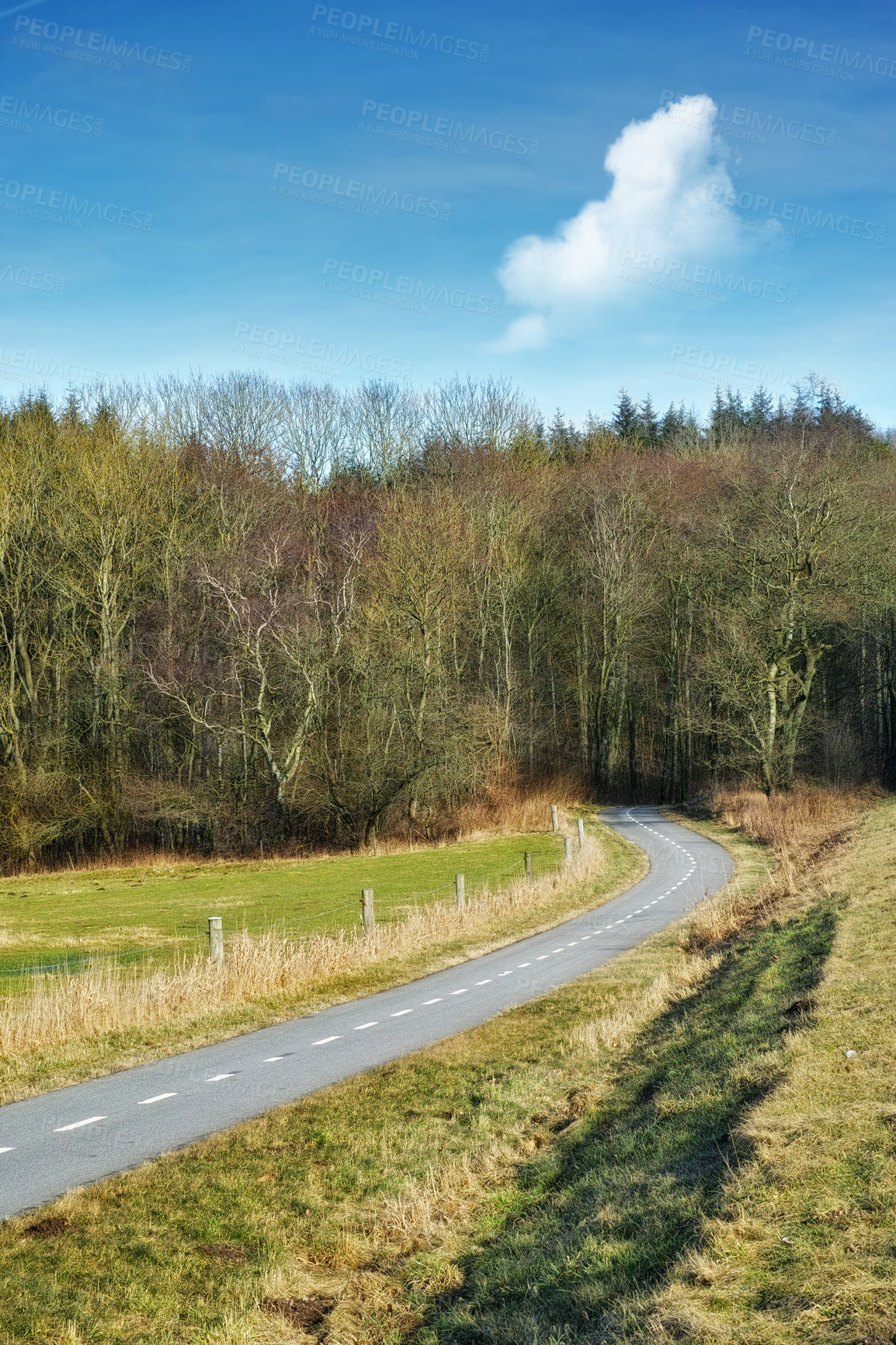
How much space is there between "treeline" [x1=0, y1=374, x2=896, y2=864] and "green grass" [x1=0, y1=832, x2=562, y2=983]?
15.2ft

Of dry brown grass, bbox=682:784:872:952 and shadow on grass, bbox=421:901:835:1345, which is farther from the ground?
shadow on grass, bbox=421:901:835:1345

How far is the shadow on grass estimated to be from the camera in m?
5.35

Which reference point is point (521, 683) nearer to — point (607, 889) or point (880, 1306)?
point (607, 889)

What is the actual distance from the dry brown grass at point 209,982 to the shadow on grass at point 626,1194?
21.8 ft

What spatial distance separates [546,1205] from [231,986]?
914cm

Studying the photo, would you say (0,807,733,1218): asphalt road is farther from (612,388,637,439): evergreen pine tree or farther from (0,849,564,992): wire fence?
(612,388,637,439): evergreen pine tree

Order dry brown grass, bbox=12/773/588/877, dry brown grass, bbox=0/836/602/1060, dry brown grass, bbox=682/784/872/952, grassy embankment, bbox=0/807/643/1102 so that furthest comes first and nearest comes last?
dry brown grass, bbox=12/773/588/877, dry brown grass, bbox=682/784/872/952, dry brown grass, bbox=0/836/602/1060, grassy embankment, bbox=0/807/643/1102

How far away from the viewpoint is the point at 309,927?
22.0m

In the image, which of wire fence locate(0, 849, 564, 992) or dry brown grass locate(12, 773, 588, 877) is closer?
wire fence locate(0, 849, 564, 992)

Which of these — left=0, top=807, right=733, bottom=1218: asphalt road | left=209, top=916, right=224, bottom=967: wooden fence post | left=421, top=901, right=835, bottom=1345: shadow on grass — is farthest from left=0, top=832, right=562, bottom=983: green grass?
left=421, top=901, right=835, bottom=1345: shadow on grass

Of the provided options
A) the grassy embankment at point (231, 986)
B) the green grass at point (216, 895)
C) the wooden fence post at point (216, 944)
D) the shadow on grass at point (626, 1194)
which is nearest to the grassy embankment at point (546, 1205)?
the shadow on grass at point (626, 1194)

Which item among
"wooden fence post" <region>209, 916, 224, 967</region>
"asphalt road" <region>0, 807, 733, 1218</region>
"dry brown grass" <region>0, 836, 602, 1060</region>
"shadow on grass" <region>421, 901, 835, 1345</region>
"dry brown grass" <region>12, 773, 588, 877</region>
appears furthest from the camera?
"dry brown grass" <region>12, 773, 588, 877</region>

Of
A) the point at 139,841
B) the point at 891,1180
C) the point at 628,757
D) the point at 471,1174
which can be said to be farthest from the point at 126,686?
the point at 891,1180

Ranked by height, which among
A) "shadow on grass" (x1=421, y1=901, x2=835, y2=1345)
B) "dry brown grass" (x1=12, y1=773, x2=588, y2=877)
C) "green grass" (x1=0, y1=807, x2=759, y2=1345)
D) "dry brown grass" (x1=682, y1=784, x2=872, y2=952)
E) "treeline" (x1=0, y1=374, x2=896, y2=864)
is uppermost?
"treeline" (x1=0, y1=374, x2=896, y2=864)
